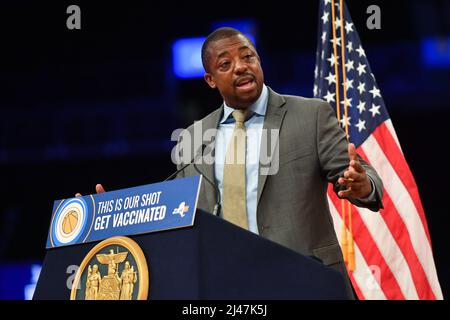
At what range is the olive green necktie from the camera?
6.46 feet

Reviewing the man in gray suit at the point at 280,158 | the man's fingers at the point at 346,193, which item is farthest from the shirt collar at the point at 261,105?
the man's fingers at the point at 346,193

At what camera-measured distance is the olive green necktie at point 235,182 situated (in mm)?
1968

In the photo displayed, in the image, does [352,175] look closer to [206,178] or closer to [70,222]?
[206,178]

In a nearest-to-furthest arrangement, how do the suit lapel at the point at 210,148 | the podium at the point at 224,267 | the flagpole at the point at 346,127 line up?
the podium at the point at 224,267
the suit lapel at the point at 210,148
the flagpole at the point at 346,127

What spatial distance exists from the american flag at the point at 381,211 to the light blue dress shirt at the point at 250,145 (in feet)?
3.75

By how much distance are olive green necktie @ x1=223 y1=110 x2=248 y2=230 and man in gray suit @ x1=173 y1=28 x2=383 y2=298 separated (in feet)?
0.05

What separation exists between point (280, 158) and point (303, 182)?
9 centimetres

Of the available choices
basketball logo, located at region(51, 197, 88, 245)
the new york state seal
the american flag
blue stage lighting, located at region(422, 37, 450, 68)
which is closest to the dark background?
blue stage lighting, located at region(422, 37, 450, 68)

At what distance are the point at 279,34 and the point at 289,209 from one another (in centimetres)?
480

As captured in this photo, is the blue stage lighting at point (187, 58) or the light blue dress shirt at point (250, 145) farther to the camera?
the blue stage lighting at point (187, 58)

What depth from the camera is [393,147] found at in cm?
334

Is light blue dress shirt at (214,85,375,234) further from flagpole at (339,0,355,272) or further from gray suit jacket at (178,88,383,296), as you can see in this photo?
flagpole at (339,0,355,272)

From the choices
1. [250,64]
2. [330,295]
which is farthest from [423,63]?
[330,295]

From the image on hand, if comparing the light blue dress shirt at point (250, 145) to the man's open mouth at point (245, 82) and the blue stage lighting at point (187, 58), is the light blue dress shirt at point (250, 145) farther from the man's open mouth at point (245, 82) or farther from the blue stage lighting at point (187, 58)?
the blue stage lighting at point (187, 58)
